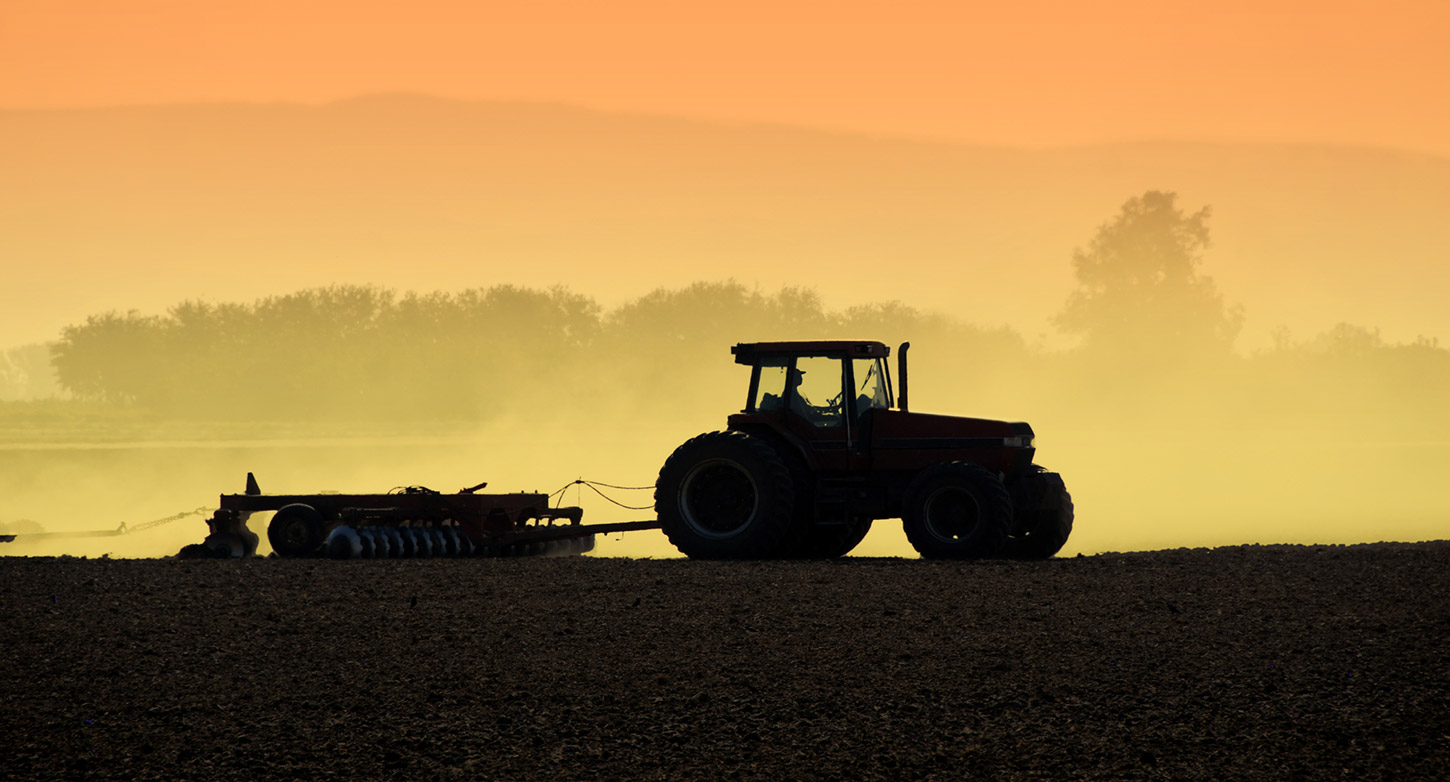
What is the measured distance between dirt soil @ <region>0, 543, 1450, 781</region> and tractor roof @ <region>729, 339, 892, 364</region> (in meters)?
3.40

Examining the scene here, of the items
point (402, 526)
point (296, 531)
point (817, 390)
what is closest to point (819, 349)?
point (817, 390)

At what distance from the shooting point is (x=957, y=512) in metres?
15.8

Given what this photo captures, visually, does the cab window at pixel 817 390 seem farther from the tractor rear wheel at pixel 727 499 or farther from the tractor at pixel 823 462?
the tractor rear wheel at pixel 727 499

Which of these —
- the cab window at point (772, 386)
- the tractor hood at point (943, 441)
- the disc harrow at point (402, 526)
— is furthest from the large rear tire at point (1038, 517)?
the disc harrow at point (402, 526)

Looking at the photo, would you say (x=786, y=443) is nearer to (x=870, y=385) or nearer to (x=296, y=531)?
(x=870, y=385)

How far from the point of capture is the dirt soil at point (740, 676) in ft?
26.7

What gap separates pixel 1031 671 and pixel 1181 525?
3869 centimetres

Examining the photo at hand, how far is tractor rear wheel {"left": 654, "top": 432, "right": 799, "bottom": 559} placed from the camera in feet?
53.0

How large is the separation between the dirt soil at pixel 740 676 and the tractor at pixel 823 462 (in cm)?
227

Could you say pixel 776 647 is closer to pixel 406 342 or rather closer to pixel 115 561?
pixel 115 561

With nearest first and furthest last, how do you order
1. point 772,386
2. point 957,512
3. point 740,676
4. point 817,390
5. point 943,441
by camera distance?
point 740,676 < point 957,512 < point 943,441 < point 817,390 < point 772,386

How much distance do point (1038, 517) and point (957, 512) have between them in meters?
1.36

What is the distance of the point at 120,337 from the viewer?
3617 inches

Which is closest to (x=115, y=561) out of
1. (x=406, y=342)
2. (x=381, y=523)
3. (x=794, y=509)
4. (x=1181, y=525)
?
(x=381, y=523)
